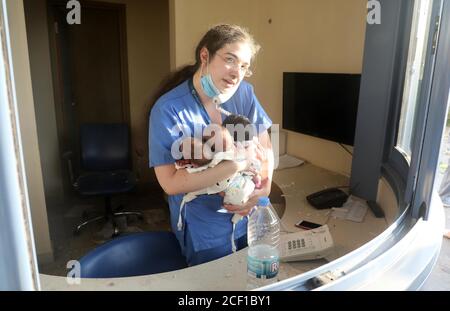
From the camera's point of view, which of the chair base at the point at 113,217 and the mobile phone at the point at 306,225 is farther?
the chair base at the point at 113,217

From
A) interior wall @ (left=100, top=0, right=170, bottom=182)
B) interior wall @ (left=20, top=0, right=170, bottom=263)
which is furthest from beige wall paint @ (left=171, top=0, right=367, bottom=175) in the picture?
interior wall @ (left=100, top=0, right=170, bottom=182)

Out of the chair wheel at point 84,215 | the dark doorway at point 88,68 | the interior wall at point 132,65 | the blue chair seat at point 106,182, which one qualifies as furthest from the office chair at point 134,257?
the dark doorway at point 88,68

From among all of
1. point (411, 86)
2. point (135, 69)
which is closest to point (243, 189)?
point (411, 86)

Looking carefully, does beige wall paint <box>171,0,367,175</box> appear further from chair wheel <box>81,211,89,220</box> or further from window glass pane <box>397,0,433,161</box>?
chair wheel <box>81,211,89,220</box>

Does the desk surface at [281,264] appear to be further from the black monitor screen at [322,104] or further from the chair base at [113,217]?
the chair base at [113,217]

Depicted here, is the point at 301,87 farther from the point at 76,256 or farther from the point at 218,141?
the point at 76,256

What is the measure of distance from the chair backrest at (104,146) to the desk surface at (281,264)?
1.70 metres

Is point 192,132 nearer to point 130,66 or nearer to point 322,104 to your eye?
point 322,104

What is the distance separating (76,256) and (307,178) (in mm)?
1807

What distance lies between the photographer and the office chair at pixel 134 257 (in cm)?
115

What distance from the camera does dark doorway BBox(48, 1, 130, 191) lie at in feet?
11.1

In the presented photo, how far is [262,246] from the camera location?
3.40ft

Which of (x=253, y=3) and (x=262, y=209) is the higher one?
(x=253, y=3)

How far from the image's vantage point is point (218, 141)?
957 millimetres
